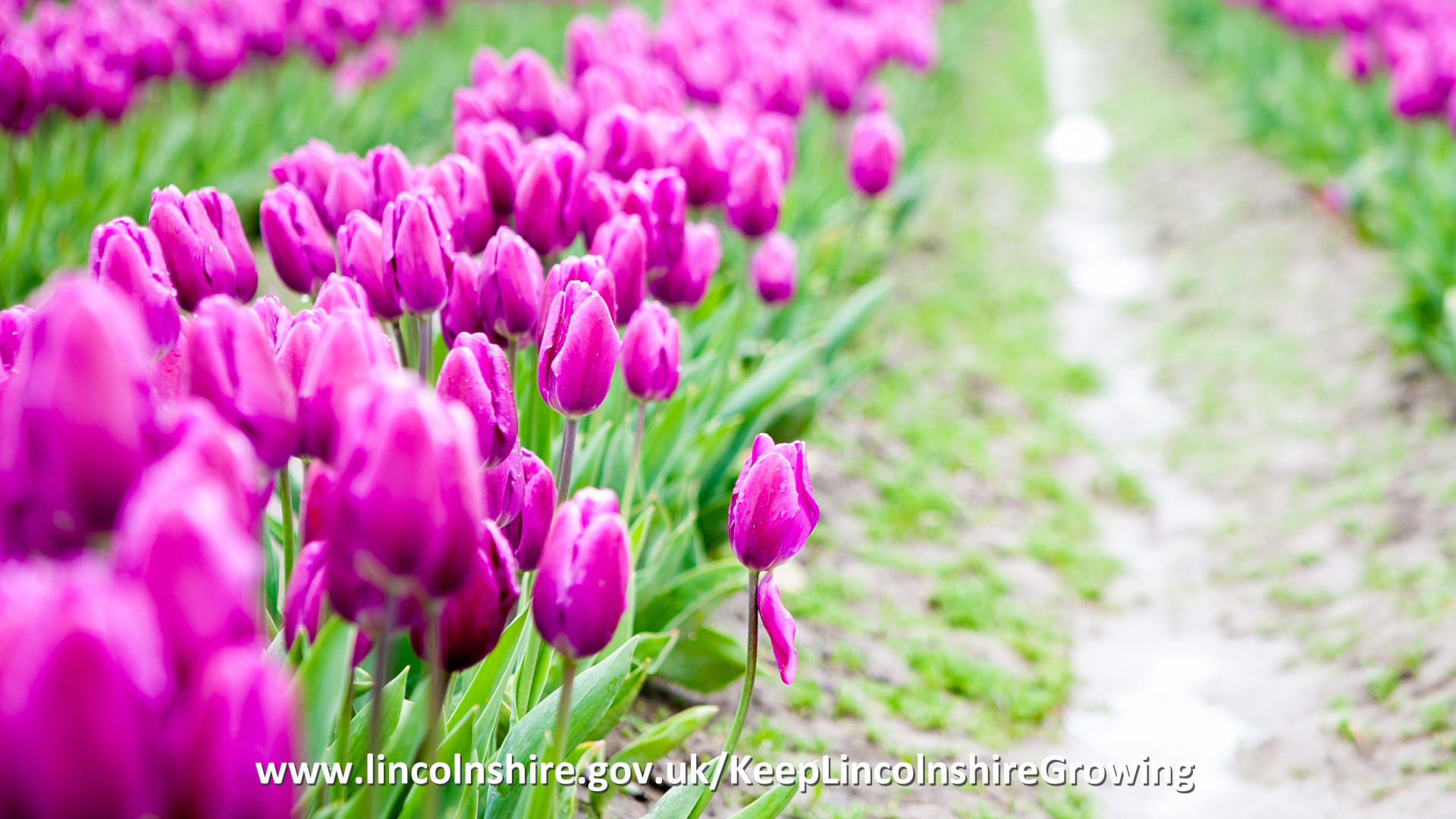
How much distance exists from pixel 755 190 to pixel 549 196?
722 millimetres

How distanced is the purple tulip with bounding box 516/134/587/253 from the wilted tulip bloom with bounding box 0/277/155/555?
118cm

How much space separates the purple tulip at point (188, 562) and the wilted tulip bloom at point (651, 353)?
1047 mm

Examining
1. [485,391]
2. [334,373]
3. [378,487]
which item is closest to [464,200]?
[485,391]

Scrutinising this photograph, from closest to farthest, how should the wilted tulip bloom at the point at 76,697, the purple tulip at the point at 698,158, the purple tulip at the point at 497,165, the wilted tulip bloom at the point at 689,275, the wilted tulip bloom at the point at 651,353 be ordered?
1. the wilted tulip bloom at the point at 76,697
2. the wilted tulip bloom at the point at 651,353
3. the purple tulip at the point at 497,165
4. the wilted tulip bloom at the point at 689,275
5. the purple tulip at the point at 698,158

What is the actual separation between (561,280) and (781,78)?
239 centimetres

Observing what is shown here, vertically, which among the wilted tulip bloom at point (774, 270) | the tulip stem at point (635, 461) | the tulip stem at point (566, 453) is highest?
the tulip stem at point (566, 453)

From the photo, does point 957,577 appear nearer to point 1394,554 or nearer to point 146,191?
point 1394,554

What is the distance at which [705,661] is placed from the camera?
221 cm

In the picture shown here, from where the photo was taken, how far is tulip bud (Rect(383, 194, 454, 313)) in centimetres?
149

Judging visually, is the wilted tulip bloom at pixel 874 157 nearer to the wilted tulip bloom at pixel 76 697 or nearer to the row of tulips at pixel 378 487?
the row of tulips at pixel 378 487

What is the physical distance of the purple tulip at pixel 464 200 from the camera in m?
1.86

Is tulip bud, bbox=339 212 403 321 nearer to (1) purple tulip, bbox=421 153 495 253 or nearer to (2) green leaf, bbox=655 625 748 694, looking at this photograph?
(1) purple tulip, bbox=421 153 495 253

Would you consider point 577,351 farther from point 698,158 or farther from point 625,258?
point 698,158

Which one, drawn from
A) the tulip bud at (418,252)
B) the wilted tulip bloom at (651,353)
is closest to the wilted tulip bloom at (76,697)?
the tulip bud at (418,252)
